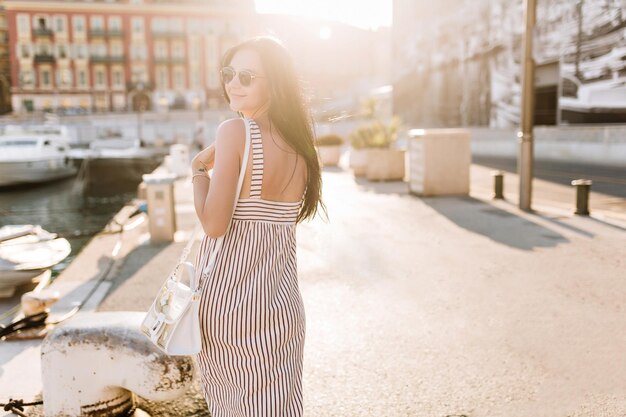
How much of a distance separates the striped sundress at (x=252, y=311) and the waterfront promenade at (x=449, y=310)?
4.68 feet

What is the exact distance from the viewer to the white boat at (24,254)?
22.8 feet

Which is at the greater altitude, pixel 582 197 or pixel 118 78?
pixel 118 78

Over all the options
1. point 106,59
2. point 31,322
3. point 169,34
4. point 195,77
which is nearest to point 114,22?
point 106,59

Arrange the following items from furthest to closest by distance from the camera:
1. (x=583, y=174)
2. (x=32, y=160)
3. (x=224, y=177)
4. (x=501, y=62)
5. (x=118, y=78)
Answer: (x=118, y=78)
(x=32, y=160)
(x=501, y=62)
(x=583, y=174)
(x=224, y=177)

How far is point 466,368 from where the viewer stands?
413cm

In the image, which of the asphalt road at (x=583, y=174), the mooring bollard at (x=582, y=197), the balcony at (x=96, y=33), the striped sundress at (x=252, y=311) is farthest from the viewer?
the balcony at (x=96, y=33)

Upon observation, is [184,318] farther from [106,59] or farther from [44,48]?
[44,48]

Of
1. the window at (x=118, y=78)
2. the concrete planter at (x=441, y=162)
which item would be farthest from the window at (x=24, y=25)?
the concrete planter at (x=441, y=162)

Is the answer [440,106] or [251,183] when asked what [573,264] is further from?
[440,106]

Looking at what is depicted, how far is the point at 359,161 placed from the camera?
57.2 feet

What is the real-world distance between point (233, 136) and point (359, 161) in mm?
15496

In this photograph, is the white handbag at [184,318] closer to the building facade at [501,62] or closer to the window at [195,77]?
the building facade at [501,62]

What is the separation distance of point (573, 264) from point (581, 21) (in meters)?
18.7

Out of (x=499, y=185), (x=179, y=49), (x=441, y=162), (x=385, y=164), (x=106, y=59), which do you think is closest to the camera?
(x=499, y=185)
